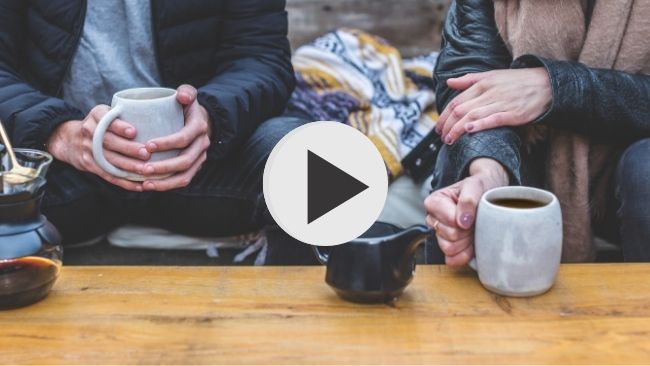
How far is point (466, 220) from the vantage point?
105 cm

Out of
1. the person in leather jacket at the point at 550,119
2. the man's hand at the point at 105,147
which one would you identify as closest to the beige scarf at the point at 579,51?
the person in leather jacket at the point at 550,119

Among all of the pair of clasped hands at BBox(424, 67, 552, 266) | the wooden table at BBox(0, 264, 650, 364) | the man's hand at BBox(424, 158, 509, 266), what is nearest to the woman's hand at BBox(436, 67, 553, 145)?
the pair of clasped hands at BBox(424, 67, 552, 266)

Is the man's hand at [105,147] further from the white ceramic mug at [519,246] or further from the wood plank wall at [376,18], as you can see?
the wood plank wall at [376,18]

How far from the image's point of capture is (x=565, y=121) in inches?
53.4

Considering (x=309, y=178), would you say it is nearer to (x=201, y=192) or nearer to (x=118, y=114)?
(x=118, y=114)

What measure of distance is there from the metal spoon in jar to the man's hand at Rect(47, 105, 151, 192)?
19 centimetres

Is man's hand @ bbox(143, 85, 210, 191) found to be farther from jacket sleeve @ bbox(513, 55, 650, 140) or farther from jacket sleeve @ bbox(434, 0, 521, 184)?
jacket sleeve @ bbox(513, 55, 650, 140)

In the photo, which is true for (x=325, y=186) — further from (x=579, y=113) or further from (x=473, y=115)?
(x=579, y=113)

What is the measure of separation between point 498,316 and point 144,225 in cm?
90

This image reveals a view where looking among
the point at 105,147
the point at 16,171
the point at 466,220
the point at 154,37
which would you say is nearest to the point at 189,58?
the point at 154,37

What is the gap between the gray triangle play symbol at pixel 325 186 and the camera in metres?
1.02

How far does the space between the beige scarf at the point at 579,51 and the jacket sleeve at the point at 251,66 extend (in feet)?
1.53

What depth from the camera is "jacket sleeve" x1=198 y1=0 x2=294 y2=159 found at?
1.53m

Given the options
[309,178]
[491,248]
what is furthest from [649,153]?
[309,178]
